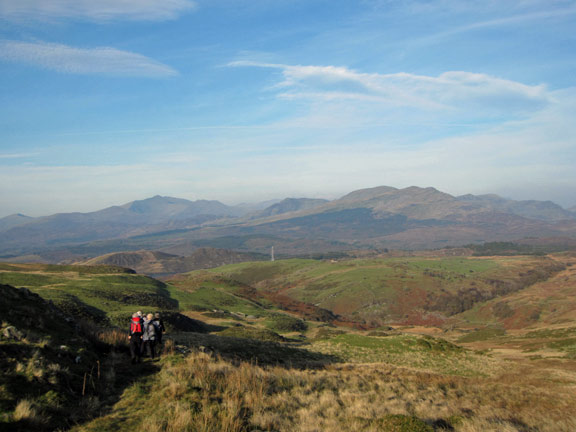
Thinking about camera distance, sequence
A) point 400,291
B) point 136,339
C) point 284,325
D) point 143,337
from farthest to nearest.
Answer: point 400,291 → point 284,325 → point 143,337 → point 136,339

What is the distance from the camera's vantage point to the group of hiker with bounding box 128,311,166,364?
1520 cm

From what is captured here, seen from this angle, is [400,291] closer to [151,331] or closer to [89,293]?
[89,293]

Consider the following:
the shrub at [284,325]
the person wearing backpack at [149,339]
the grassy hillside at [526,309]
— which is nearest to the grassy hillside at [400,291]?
the grassy hillside at [526,309]

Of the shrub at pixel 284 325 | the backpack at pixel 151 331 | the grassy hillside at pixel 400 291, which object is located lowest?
the grassy hillside at pixel 400 291

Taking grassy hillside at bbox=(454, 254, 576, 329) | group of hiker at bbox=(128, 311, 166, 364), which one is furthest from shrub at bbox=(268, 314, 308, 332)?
grassy hillside at bbox=(454, 254, 576, 329)

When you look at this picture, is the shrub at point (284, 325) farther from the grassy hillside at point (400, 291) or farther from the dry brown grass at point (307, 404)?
the grassy hillside at point (400, 291)

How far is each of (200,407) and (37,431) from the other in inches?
160

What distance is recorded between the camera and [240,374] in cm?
1325

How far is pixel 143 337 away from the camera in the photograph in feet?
50.8

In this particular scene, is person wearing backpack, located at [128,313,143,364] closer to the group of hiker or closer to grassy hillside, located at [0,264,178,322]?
the group of hiker

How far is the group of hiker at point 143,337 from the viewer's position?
15.2 meters

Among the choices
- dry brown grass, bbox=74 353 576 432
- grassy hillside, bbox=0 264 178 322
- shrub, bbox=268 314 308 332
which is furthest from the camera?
shrub, bbox=268 314 308 332

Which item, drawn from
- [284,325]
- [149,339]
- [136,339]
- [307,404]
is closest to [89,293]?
[284,325]

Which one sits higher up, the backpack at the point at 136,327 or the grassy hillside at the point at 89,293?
the backpack at the point at 136,327
